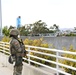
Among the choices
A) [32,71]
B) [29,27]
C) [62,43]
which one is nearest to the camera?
[32,71]

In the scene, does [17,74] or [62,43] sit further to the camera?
[62,43]

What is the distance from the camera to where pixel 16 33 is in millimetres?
6664

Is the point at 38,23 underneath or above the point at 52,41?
above

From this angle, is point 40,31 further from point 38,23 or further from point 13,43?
point 13,43

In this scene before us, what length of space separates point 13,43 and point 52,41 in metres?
8.09

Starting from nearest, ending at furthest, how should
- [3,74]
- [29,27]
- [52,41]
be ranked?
1. [3,74]
2. [52,41]
3. [29,27]

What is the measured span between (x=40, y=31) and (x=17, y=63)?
4347 cm

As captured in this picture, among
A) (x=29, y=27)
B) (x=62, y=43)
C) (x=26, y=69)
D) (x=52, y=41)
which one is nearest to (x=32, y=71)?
(x=26, y=69)

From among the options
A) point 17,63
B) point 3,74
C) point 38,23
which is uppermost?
point 38,23

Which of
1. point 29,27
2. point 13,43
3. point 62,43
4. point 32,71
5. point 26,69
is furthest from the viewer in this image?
point 29,27

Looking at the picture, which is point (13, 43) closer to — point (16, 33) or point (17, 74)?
point (16, 33)

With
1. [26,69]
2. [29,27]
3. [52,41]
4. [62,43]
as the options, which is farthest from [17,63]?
[29,27]

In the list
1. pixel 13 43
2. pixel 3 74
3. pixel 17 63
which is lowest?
pixel 3 74

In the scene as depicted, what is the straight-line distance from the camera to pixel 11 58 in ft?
22.5
